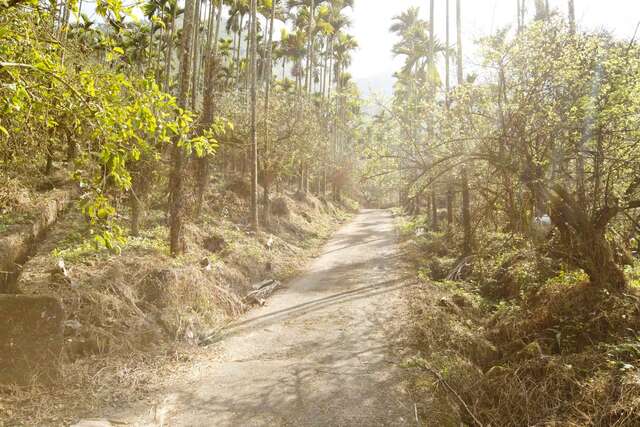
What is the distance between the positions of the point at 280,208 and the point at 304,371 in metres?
14.7

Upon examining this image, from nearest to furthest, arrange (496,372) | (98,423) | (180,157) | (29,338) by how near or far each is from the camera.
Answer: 1. (98,423)
2. (29,338)
3. (496,372)
4. (180,157)

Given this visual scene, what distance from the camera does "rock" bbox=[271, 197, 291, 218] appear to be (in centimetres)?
1985

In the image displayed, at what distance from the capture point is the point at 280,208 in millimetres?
20078

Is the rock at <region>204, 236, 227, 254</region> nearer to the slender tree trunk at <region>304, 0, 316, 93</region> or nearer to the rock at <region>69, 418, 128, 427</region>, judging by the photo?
the rock at <region>69, 418, 128, 427</region>

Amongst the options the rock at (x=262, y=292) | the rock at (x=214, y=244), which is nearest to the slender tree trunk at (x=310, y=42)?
the rock at (x=214, y=244)

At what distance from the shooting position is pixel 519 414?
460 cm

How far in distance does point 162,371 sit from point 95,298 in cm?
157

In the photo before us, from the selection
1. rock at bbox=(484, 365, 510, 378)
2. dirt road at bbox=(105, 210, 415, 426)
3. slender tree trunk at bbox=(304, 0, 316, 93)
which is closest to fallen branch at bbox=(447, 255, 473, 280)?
dirt road at bbox=(105, 210, 415, 426)

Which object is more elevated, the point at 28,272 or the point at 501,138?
the point at 501,138

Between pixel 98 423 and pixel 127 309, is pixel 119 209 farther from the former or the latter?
pixel 98 423

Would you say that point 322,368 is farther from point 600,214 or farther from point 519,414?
point 600,214

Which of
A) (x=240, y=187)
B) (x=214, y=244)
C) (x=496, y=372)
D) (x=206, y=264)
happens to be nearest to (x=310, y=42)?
(x=240, y=187)

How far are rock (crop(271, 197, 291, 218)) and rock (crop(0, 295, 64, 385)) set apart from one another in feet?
48.6

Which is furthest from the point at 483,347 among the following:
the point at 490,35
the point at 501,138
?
the point at 490,35
